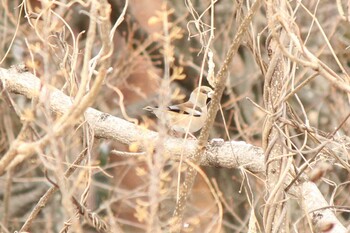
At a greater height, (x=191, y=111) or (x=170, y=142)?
(x=170, y=142)

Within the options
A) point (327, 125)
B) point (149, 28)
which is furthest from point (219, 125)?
point (149, 28)

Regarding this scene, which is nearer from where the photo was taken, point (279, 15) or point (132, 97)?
point (279, 15)

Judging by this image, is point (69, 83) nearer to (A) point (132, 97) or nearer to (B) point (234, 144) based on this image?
(B) point (234, 144)

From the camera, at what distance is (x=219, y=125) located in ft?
24.6

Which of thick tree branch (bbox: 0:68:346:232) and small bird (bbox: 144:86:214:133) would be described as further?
small bird (bbox: 144:86:214:133)

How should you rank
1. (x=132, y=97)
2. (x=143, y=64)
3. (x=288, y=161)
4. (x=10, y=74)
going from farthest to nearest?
(x=132, y=97) → (x=143, y=64) → (x=10, y=74) → (x=288, y=161)

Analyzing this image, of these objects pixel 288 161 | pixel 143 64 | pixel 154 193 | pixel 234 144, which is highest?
pixel 154 193

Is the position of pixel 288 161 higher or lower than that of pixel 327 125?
higher

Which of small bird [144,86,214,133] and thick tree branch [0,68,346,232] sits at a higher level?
thick tree branch [0,68,346,232]

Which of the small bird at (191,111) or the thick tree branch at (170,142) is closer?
the thick tree branch at (170,142)

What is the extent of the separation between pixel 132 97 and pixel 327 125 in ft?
10.6

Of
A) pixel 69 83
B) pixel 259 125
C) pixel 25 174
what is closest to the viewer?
pixel 69 83

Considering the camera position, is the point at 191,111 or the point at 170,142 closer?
the point at 170,142

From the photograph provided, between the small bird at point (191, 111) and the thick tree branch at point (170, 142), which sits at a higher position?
the thick tree branch at point (170, 142)
